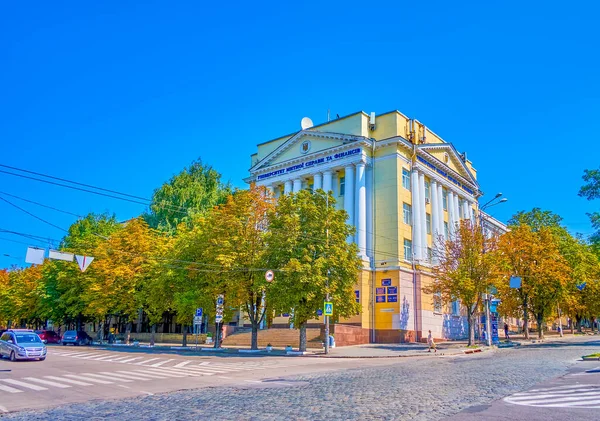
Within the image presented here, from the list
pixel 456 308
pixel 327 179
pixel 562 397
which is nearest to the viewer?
pixel 562 397

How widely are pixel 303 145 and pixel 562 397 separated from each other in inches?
1683

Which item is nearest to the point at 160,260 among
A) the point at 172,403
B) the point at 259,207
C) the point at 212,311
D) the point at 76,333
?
the point at 212,311

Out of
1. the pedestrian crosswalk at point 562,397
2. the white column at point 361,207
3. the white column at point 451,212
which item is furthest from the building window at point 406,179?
the pedestrian crosswalk at point 562,397

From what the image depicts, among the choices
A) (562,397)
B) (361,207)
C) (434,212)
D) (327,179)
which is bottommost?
(562,397)

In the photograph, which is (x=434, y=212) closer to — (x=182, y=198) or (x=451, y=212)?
(x=451, y=212)

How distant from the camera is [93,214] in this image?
224 feet

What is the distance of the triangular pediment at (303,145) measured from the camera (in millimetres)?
48562

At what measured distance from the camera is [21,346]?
26.1 metres

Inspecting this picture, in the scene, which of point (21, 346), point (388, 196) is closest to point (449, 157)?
point (388, 196)

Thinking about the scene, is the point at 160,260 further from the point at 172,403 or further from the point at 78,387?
the point at 172,403

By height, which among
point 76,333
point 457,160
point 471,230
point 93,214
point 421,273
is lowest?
point 76,333

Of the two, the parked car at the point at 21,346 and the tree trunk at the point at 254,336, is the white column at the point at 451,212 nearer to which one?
the tree trunk at the point at 254,336

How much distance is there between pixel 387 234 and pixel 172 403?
3545 cm

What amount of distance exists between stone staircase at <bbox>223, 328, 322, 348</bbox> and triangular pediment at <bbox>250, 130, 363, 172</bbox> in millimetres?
18608
